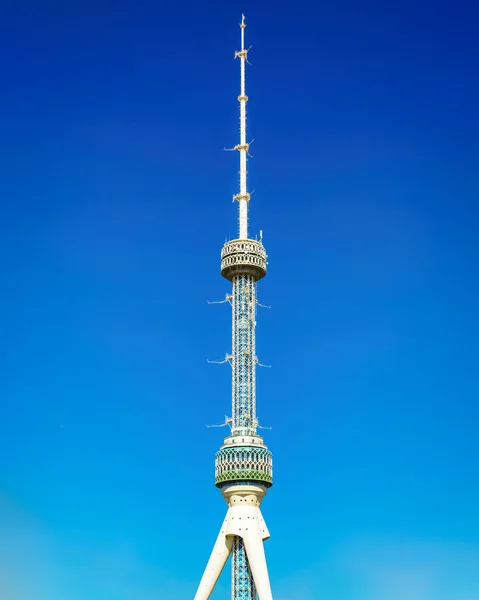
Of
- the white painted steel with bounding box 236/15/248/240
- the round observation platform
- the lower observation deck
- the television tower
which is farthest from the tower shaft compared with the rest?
the white painted steel with bounding box 236/15/248/240

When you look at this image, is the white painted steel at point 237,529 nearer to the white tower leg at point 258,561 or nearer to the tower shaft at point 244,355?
the white tower leg at point 258,561

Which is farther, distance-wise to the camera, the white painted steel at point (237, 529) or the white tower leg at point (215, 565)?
the white tower leg at point (215, 565)

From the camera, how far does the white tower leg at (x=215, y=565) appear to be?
155m

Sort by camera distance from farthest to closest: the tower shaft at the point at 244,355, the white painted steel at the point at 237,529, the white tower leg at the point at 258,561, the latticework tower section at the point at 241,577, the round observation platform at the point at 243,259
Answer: the round observation platform at the point at 243,259 < the tower shaft at the point at 244,355 < the white painted steel at the point at 237,529 < the latticework tower section at the point at 241,577 < the white tower leg at the point at 258,561

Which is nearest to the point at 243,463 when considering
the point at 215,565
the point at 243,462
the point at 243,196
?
the point at 243,462

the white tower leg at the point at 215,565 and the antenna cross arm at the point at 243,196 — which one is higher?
the antenna cross arm at the point at 243,196

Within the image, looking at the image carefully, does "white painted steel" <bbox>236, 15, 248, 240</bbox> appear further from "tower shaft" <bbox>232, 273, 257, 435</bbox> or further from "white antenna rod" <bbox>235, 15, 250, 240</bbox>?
"tower shaft" <bbox>232, 273, 257, 435</bbox>

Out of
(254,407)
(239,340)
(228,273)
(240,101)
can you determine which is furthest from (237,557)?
(240,101)

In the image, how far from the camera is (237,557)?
155 metres

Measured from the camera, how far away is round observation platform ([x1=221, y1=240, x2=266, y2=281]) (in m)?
168

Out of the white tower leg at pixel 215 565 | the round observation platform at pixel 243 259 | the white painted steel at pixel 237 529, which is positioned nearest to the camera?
the white painted steel at pixel 237 529

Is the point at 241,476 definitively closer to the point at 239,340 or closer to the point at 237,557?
the point at 237,557

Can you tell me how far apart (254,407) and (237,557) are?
2328cm

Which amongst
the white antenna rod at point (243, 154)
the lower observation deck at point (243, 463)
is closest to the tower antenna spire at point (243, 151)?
the white antenna rod at point (243, 154)
